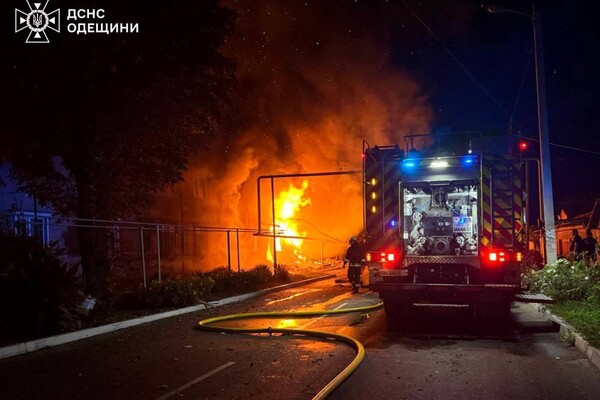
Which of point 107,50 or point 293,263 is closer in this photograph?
point 107,50

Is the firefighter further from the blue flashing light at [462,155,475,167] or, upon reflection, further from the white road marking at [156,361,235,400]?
the white road marking at [156,361,235,400]

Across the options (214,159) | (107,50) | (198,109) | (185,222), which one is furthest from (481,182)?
(214,159)

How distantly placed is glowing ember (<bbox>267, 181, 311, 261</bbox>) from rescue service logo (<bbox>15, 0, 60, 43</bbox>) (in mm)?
20063

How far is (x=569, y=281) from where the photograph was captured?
10.5 metres

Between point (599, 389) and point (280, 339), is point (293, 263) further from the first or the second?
point (599, 389)

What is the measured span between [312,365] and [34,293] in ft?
16.7

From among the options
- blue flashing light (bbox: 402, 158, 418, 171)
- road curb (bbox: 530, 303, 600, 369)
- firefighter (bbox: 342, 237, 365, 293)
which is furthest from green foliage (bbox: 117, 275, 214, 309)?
road curb (bbox: 530, 303, 600, 369)

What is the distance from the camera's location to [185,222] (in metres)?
23.9

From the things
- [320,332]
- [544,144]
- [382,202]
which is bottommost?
[320,332]

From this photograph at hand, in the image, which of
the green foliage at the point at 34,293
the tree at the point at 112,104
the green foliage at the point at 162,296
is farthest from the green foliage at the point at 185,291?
the green foliage at the point at 34,293

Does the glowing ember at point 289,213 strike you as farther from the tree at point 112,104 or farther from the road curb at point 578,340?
the road curb at point 578,340

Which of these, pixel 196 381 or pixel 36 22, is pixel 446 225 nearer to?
pixel 196 381

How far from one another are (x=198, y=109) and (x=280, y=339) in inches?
256

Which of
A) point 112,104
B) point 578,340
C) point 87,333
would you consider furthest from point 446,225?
point 112,104
